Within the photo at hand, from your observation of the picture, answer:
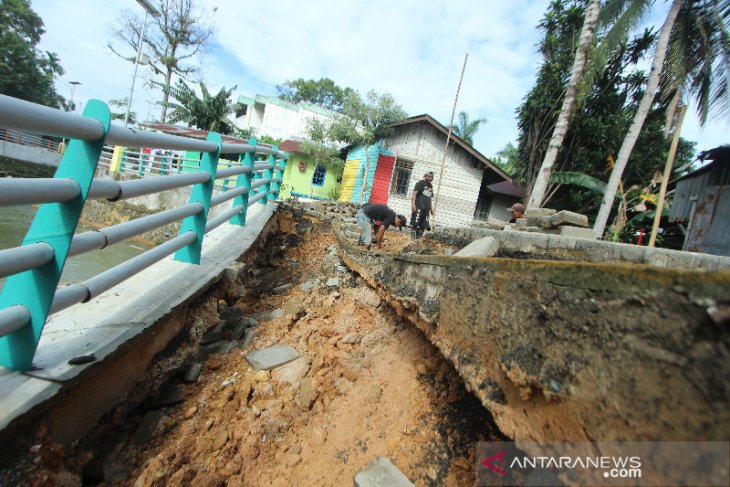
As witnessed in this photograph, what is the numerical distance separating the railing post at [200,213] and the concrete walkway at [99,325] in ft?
0.26

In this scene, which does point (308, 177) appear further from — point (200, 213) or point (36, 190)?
point (36, 190)

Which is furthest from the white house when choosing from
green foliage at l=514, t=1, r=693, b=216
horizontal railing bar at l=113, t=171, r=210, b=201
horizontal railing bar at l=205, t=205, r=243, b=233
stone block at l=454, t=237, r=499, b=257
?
horizontal railing bar at l=113, t=171, r=210, b=201

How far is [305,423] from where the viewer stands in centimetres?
173

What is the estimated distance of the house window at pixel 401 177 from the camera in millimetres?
14078

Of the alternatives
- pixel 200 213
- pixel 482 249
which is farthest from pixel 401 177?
pixel 200 213

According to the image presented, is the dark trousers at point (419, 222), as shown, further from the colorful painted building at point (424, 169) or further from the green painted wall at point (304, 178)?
the green painted wall at point (304, 178)

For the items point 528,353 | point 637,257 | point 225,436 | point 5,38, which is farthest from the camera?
point 5,38

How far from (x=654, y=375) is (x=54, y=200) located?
5.72ft

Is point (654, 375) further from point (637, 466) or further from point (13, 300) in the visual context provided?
point (13, 300)

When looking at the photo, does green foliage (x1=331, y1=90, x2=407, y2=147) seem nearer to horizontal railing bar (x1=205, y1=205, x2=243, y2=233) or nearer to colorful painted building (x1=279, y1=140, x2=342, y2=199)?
colorful painted building (x1=279, y1=140, x2=342, y2=199)

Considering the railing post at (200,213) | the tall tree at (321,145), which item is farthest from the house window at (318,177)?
the railing post at (200,213)

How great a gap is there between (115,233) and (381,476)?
1.56m

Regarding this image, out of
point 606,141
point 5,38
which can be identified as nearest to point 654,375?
point 606,141

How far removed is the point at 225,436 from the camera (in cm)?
161
